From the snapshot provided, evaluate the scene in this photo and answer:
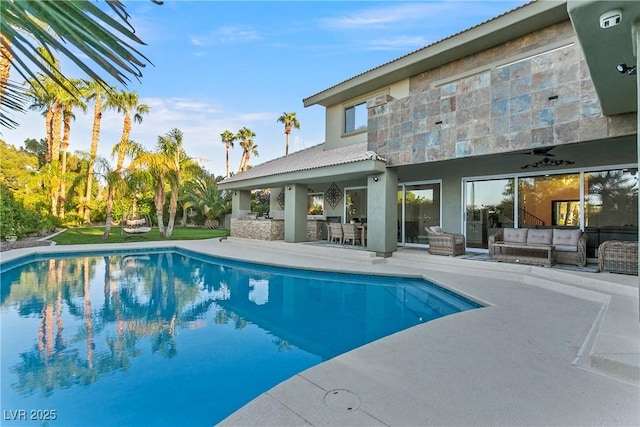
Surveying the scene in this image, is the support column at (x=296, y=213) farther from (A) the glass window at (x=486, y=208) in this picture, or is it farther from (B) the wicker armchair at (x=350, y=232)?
(A) the glass window at (x=486, y=208)

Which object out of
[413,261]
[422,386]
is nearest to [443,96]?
[413,261]

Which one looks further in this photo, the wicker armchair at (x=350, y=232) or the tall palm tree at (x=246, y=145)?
the tall palm tree at (x=246, y=145)

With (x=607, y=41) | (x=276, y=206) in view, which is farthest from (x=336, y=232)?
(x=607, y=41)

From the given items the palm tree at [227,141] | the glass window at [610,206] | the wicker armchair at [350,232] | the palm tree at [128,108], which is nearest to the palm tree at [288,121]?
the palm tree at [227,141]

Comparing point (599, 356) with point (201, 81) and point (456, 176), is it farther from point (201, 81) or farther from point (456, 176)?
point (201, 81)

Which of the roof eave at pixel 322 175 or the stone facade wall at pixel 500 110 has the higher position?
the stone facade wall at pixel 500 110

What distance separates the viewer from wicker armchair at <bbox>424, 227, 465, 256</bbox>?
421 inches

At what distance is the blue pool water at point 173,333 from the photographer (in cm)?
365

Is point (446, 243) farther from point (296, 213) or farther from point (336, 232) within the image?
point (296, 213)

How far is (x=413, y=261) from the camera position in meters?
11.0

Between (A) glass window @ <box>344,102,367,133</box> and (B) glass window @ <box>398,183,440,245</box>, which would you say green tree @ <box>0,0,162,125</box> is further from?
(A) glass window @ <box>344,102,367,133</box>

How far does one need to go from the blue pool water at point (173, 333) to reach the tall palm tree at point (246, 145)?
32.6 metres

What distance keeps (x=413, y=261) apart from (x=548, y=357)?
698cm

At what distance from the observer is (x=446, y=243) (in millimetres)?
10773
